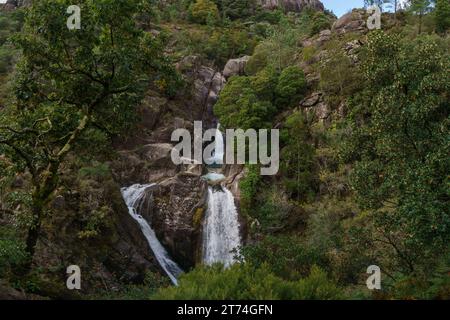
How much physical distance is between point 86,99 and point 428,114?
9780mm

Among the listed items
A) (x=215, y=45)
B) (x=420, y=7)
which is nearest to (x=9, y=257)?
(x=420, y=7)

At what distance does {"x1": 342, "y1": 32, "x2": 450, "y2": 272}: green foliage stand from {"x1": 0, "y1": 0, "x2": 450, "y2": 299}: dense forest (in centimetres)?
4

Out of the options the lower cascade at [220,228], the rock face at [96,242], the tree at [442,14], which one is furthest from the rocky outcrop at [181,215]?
the tree at [442,14]

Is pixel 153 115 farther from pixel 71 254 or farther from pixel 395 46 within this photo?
pixel 395 46

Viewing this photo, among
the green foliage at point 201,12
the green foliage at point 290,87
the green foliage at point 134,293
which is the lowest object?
the green foliage at point 134,293

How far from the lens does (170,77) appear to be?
41.5 feet

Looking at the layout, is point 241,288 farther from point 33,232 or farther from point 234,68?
point 234,68

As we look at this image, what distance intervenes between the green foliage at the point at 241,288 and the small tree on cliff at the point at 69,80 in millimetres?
5635

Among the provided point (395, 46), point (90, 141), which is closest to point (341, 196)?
point (395, 46)

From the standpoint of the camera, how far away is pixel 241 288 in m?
6.84

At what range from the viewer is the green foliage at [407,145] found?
10.3m

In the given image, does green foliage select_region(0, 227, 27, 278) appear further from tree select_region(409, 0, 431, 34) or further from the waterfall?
tree select_region(409, 0, 431, 34)

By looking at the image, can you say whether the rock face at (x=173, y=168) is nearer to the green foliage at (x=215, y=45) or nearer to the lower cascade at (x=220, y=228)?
the lower cascade at (x=220, y=228)
